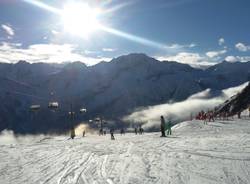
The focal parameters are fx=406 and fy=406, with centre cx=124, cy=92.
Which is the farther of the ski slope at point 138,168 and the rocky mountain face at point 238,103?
the rocky mountain face at point 238,103

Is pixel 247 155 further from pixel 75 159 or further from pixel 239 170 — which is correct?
pixel 75 159

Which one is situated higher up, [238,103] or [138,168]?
[238,103]

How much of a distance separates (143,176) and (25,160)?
25.9ft

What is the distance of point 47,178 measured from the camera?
13570mm

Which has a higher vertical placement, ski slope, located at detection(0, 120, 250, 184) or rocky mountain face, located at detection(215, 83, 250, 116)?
rocky mountain face, located at detection(215, 83, 250, 116)

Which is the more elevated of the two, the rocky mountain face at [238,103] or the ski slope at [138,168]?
the rocky mountain face at [238,103]

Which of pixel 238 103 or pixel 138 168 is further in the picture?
pixel 238 103

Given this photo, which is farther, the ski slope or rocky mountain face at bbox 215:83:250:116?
rocky mountain face at bbox 215:83:250:116

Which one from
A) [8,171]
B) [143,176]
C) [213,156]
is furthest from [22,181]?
[213,156]

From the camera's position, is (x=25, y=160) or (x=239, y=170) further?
(x=25, y=160)

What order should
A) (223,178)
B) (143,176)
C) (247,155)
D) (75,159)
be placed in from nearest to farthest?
(223,178)
(143,176)
(247,155)
(75,159)

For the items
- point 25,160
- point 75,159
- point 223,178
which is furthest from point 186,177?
point 25,160

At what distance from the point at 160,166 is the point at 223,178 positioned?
3235 millimetres

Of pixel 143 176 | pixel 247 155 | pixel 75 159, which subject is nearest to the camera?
pixel 143 176
